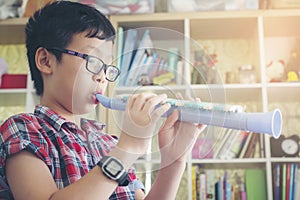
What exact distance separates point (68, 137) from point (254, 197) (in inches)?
48.3

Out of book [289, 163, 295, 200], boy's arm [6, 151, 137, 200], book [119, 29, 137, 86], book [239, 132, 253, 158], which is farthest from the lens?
book [239, 132, 253, 158]

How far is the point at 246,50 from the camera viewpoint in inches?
81.9

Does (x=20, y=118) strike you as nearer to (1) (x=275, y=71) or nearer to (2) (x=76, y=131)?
(2) (x=76, y=131)

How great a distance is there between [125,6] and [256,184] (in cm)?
92

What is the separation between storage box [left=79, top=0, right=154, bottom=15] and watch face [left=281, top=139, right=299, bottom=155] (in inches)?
30.5

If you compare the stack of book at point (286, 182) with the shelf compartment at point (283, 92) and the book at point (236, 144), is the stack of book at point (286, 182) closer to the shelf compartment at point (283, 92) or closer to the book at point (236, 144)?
the book at point (236, 144)

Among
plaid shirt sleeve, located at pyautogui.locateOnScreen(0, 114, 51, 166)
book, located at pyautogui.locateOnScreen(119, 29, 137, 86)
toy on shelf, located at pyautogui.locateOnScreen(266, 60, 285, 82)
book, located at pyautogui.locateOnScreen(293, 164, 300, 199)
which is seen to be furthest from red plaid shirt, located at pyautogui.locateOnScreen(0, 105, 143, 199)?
toy on shelf, located at pyautogui.locateOnScreen(266, 60, 285, 82)

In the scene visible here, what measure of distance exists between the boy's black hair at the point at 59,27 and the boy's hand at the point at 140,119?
18 cm

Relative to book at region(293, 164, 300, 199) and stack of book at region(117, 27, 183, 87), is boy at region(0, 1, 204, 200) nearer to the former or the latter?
stack of book at region(117, 27, 183, 87)

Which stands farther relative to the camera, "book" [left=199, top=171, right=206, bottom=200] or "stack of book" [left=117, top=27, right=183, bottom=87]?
"book" [left=199, top=171, right=206, bottom=200]

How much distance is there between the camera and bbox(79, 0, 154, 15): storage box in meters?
1.90

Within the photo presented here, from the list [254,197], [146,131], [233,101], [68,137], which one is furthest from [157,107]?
[233,101]

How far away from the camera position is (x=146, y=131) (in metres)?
0.65

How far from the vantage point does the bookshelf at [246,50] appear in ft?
5.95
